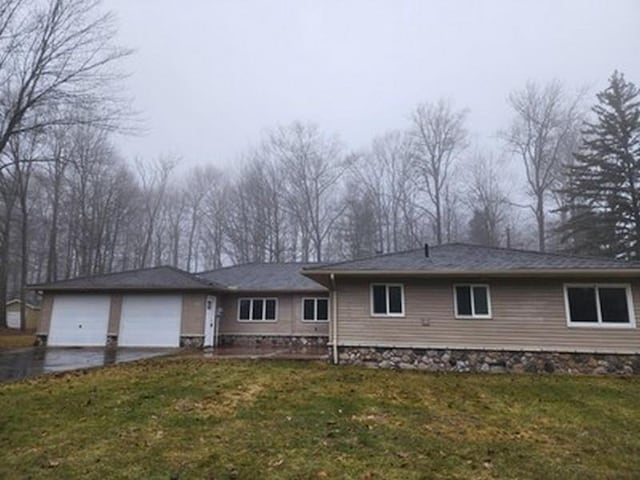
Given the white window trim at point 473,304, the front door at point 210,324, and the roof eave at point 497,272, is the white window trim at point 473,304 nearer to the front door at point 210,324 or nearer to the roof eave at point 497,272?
the roof eave at point 497,272

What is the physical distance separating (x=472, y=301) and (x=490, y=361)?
1.63 meters

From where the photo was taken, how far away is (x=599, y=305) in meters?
11.2

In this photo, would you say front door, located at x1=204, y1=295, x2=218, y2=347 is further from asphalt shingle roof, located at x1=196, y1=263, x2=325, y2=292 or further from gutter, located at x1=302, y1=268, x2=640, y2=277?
gutter, located at x1=302, y1=268, x2=640, y2=277

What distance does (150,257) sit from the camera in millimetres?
34000

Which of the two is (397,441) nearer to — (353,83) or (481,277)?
(481,277)

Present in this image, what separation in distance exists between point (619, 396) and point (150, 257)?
105ft

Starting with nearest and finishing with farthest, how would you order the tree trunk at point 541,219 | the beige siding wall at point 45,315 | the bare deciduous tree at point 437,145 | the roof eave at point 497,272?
the roof eave at point 497,272, the beige siding wall at point 45,315, the tree trunk at point 541,219, the bare deciduous tree at point 437,145

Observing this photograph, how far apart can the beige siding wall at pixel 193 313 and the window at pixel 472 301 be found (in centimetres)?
982

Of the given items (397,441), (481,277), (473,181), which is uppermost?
(473,181)

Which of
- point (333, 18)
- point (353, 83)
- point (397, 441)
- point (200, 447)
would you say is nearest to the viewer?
point (200, 447)

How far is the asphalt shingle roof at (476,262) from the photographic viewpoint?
11.1 meters

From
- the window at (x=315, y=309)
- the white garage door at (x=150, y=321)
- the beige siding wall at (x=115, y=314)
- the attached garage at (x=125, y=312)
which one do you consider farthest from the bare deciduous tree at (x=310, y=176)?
the beige siding wall at (x=115, y=314)

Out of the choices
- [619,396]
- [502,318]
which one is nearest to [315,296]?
[502,318]

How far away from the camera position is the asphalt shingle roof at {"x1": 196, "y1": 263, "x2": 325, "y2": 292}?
18492mm
